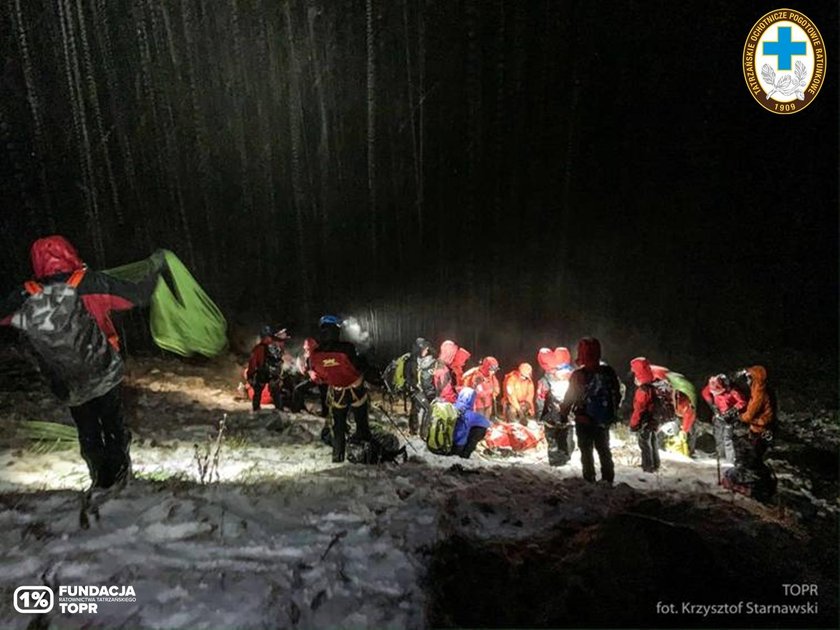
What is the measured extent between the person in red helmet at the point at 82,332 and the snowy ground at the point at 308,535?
564 mm

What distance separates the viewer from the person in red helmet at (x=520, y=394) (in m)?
11.5

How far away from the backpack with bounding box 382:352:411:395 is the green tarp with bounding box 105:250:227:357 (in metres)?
5.40

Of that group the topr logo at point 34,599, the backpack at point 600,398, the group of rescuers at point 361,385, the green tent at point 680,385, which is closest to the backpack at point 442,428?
the group of rescuers at point 361,385

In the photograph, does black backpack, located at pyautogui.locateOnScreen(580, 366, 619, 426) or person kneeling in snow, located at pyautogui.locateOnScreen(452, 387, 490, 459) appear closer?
black backpack, located at pyautogui.locateOnScreen(580, 366, 619, 426)

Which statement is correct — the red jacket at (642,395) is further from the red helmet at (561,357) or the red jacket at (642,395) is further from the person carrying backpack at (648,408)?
the red helmet at (561,357)

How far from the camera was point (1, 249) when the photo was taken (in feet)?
67.1

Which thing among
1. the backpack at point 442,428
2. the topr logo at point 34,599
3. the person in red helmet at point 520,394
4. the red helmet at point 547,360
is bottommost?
the person in red helmet at point 520,394

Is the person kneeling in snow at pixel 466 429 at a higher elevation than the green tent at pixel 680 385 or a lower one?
lower

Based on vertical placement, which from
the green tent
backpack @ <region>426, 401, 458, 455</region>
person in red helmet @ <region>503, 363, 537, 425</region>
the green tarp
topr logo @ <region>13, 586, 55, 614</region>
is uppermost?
the green tarp

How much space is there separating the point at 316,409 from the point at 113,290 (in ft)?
30.0

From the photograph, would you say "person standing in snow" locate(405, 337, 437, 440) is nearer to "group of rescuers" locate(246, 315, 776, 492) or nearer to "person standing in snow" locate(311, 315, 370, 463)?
"group of rescuers" locate(246, 315, 776, 492)

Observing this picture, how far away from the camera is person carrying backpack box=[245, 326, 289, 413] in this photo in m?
11.9

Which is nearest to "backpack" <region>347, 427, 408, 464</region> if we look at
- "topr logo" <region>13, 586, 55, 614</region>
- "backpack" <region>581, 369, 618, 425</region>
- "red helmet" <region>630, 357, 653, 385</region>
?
"backpack" <region>581, 369, 618, 425</region>

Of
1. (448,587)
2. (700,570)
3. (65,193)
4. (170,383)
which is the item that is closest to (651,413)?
(700,570)
